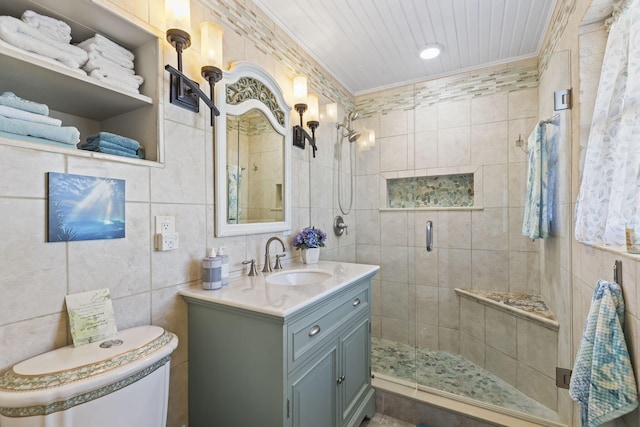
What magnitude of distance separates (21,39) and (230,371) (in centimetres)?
133

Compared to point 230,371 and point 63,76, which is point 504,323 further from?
point 63,76

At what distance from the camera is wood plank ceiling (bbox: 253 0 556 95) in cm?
176

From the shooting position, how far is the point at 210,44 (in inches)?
52.7

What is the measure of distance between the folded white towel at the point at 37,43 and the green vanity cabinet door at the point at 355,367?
1.60 metres

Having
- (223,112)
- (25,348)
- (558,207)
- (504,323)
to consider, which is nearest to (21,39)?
(223,112)

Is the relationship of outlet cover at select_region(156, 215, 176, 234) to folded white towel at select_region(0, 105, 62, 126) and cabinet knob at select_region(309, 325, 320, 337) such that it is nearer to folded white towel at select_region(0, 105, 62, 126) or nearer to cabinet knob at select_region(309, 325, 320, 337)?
folded white towel at select_region(0, 105, 62, 126)

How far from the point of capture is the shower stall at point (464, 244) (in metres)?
1.84

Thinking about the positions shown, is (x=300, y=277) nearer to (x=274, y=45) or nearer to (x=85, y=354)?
(x=85, y=354)

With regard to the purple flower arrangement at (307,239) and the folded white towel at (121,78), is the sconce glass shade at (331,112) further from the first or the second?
the folded white towel at (121,78)

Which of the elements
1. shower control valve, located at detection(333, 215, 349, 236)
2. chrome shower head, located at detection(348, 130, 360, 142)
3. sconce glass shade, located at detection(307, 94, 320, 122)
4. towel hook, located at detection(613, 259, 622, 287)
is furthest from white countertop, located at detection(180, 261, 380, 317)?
chrome shower head, located at detection(348, 130, 360, 142)

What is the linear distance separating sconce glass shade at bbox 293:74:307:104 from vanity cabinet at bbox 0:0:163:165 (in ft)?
3.21

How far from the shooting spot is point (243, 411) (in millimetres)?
1156

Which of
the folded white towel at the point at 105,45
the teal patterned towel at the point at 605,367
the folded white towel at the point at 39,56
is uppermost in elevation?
the folded white towel at the point at 105,45

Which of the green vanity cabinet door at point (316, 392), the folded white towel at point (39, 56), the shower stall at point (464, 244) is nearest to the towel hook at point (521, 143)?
the shower stall at point (464, 244)
